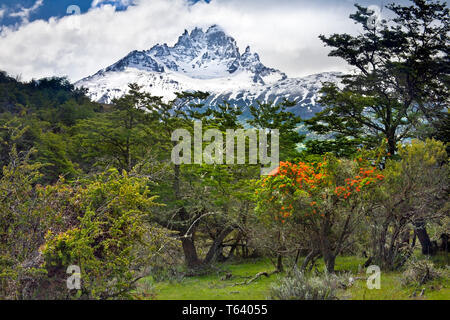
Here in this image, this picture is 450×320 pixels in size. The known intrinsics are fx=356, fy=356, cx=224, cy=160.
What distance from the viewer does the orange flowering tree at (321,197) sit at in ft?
29.2

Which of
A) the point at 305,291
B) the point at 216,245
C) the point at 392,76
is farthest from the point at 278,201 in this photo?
the point at 392,76

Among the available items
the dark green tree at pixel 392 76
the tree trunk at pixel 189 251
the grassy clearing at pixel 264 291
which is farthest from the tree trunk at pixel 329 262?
the dark green tree at pixel 392 76

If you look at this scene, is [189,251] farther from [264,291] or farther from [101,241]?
[101,241]

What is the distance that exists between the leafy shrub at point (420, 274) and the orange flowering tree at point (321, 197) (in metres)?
1.69

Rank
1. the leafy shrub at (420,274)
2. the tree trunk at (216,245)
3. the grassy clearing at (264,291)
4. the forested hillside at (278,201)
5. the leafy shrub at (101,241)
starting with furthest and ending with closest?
the tree trunk at (216,245)
the leafy shrub at (420,274)
the grassy clearing at (264,291)
the forested hillside at (278,201)
the leafy shrub at (101,241)

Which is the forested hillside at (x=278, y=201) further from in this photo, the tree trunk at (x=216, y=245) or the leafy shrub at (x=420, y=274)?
the tree trunk at (x=216, y=245)

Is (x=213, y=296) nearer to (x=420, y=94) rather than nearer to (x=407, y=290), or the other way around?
(x=407, y=290)

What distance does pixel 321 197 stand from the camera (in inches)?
351

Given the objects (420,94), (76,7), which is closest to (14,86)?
(76,7)

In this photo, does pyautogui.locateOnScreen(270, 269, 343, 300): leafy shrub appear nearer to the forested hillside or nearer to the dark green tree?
the forested hillside

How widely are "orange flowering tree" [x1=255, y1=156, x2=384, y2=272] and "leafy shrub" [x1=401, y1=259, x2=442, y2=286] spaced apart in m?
1.69

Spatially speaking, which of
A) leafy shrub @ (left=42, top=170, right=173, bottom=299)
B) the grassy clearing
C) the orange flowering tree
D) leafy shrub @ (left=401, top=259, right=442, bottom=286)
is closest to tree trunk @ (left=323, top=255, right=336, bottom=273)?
the orange flowering tree

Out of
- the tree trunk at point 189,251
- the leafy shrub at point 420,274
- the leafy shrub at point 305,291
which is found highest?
the leafy shrub at point 305,291
